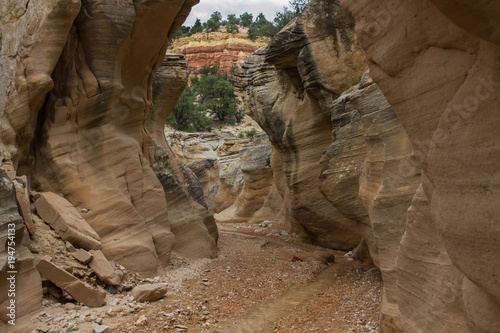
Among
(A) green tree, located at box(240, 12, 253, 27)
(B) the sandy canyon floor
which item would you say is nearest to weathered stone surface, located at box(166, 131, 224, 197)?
(B) the sandy canyon floor

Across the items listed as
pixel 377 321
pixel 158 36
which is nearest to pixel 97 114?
pixel 158 36

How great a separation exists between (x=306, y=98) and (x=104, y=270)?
8.80 meters

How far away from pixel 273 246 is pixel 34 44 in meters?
8.84

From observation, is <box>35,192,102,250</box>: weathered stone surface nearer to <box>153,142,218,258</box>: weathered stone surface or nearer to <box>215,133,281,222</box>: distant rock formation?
<box>153,142,218,258</box>: weathered stone surface

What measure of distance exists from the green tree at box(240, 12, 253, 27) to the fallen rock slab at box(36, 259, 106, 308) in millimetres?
64472

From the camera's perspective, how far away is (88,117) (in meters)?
9.30

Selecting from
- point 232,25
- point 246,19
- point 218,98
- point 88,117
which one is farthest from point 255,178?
point 246,19

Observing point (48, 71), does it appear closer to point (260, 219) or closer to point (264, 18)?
point (260, 219)

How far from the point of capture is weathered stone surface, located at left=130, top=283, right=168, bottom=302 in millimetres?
7647

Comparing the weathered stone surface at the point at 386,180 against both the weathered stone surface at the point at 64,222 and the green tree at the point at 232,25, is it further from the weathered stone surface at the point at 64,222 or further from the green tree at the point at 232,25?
the green tree at the point at 232,25

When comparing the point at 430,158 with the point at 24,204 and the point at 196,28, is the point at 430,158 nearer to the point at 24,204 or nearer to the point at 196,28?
the point at 24,204

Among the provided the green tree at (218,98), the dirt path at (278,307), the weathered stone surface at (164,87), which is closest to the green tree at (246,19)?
the green tree at (218,98)

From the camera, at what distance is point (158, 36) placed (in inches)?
400

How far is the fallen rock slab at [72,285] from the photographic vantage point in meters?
6.94
